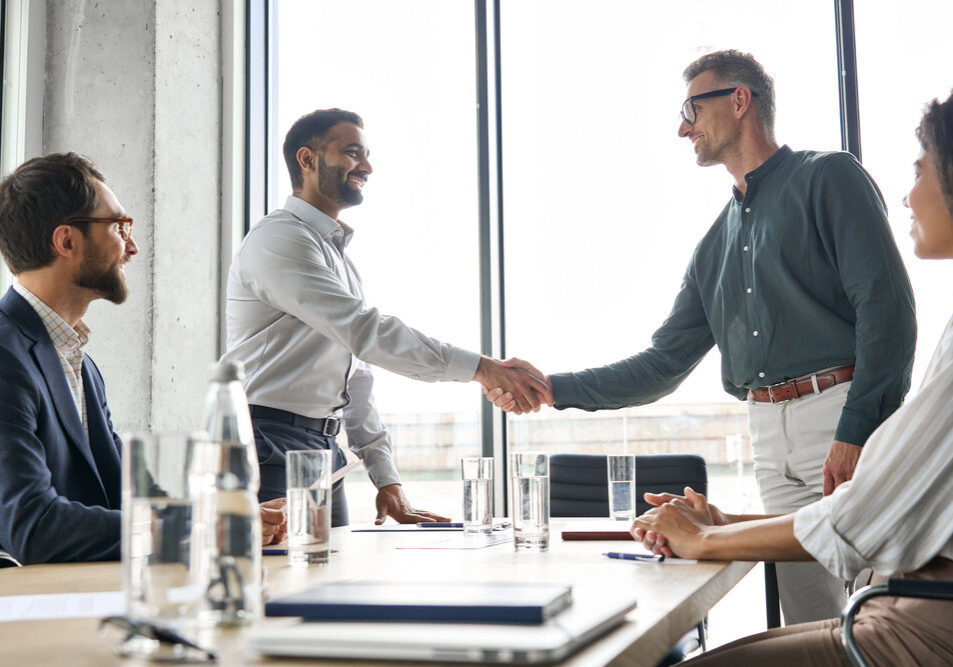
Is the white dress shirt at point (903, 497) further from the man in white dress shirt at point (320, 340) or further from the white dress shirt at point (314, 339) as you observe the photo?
the white dress shirt at point (314, 339)

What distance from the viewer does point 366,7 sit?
4207 mm

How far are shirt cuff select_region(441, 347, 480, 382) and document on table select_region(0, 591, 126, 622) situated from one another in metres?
1.83

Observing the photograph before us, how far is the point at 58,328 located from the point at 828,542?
5.28 ft

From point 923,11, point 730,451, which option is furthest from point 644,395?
point 923,11

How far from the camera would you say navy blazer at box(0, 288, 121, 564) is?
1568 mm

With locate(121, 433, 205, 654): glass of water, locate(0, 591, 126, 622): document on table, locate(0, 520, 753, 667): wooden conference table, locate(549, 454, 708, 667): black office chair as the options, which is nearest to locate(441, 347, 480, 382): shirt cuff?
locate(549, 454, 708, 667): black office chair

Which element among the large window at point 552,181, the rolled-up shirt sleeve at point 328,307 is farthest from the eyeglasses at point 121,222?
the large window at point 552,181

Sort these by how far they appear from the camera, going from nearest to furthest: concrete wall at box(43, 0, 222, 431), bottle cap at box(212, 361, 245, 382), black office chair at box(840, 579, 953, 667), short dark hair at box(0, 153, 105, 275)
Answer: bottle cap at box(212, 361, 245, 382) < black office chair at box(840, 579, 953, 667) < short dark hair at box(0, 153, 105, 275) < concrete wall at box(43, 0, 222, 431)

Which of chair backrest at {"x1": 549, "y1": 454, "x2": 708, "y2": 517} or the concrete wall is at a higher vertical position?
the concrete wall

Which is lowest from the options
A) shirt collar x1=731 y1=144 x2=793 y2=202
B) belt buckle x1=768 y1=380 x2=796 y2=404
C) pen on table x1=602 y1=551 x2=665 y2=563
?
pen on table x1=602 y1=551 x2=665 y2=563

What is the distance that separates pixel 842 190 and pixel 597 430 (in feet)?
5.24

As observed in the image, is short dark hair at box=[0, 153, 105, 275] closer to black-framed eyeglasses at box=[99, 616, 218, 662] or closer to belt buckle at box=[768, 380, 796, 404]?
black-framed eyeglasses at box=[99, 616, 218, 662]

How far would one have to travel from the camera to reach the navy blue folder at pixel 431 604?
2.67 feet

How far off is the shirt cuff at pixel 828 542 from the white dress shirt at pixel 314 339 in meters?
1.63
